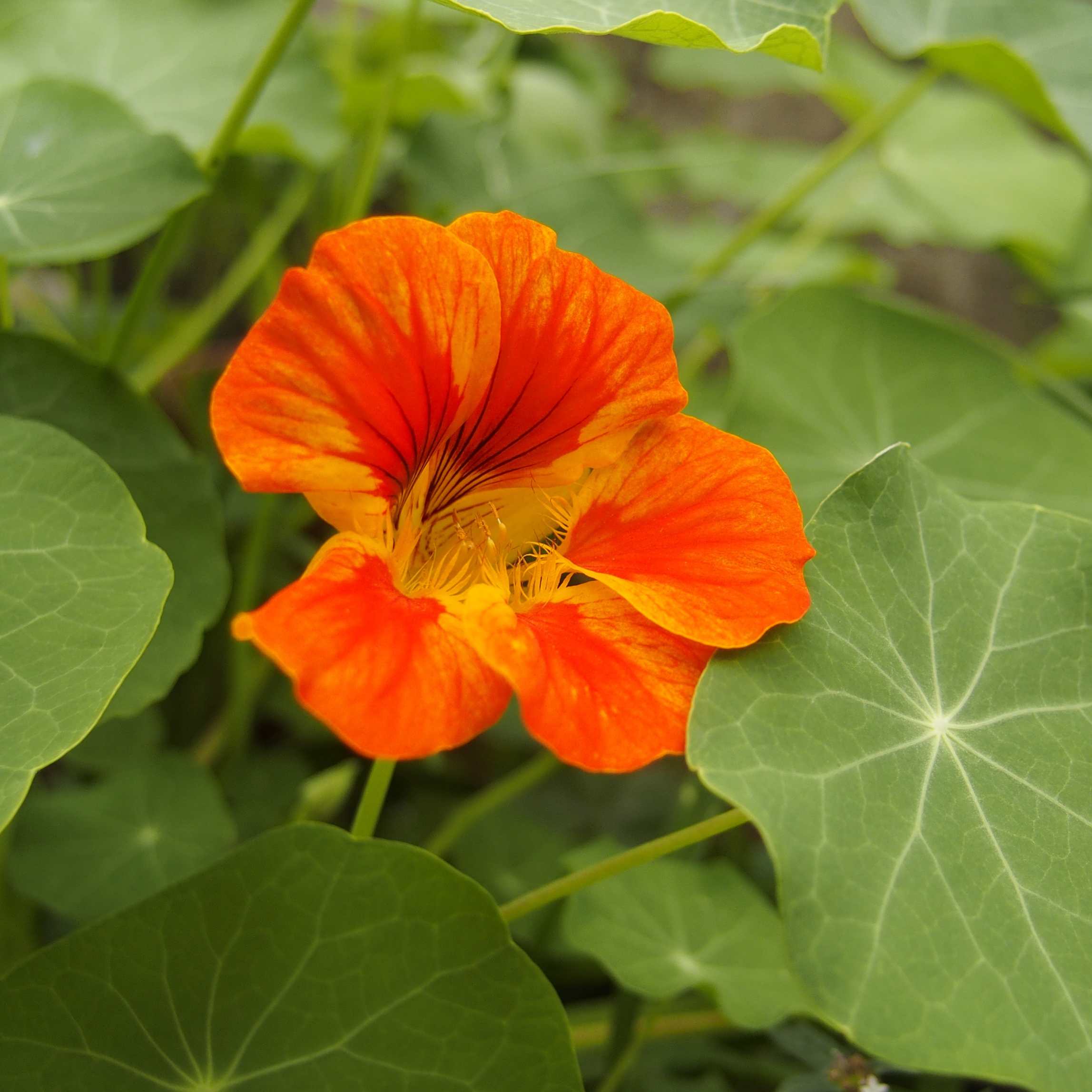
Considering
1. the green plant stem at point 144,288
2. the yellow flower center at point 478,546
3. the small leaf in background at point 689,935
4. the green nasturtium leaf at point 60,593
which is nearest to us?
the green nasturtium leaf at point 60,593

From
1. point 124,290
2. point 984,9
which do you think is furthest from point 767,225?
point 124,290

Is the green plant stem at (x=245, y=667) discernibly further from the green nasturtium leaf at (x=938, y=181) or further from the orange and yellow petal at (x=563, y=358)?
the green nasturtium leaf at (x=938, y=181)

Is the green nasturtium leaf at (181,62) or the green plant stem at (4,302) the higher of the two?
the green nasturtium leaf at (181,62)

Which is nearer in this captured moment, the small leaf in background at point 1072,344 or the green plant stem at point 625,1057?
the green plant stem at point 625,1057

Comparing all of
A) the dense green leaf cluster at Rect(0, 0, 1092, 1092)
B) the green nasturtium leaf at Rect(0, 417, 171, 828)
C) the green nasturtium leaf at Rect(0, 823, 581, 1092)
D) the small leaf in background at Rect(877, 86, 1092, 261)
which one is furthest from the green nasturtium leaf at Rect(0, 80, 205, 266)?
the small leaf in background at Rect(877, 86, 1092, 261)

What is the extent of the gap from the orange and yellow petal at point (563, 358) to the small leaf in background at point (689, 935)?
0.51 m

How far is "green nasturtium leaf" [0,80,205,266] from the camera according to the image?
3.17 feet

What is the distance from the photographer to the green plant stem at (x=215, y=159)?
981mm

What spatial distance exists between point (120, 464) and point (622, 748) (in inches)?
26.3

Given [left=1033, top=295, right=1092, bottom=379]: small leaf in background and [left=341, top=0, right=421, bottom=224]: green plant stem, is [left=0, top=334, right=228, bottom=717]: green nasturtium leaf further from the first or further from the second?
[left=1033, top=295, right=1092, bottom=379]: small leaf in background

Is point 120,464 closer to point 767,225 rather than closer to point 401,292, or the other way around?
point 401,292

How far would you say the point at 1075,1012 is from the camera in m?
0.66

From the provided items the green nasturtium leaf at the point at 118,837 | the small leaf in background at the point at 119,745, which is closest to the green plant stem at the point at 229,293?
the small leaf in background at the point at 119,745

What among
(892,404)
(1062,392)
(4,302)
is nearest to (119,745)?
(4,302)
